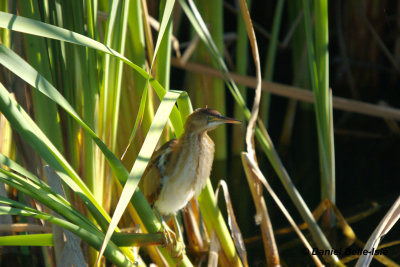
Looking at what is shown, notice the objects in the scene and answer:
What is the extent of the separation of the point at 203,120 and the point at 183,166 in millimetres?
198

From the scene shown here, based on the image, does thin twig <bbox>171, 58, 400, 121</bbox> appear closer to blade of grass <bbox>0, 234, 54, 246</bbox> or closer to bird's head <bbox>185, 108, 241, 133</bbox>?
bird's head <bbox>185, 108, 241, 133</bbox>

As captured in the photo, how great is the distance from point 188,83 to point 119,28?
5.17 ft

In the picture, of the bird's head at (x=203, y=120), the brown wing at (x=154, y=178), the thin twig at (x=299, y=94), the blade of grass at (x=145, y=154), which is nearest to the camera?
the blade of grass at (x=145, y=154)

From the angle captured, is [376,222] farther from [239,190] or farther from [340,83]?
[340,83]

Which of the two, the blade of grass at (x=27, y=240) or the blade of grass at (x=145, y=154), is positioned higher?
the blade of grass at (x=145, y=154)

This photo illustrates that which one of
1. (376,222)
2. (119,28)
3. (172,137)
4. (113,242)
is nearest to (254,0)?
(376,222)

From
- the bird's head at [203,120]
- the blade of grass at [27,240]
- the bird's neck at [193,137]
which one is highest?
the bird's head at [203,120]

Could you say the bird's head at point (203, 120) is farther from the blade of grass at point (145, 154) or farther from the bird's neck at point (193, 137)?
the blade of grass at point (145, 154)

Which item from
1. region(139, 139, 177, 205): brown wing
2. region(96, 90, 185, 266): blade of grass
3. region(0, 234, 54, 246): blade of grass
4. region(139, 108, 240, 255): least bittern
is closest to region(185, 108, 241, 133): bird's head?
region(139, 108, 240, 255): least bittern

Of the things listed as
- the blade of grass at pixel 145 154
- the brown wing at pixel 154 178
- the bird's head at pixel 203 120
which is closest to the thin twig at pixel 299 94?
the brown wing at pixel 154 178

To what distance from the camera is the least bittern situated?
1.79 metres

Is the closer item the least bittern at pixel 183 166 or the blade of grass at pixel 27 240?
the blade of grass at pixel 27 240

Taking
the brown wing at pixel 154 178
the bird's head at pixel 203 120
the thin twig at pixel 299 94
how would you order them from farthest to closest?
the thin twig at pixel 299 94
the brown wing at pixel 154 178
the bird's head at pixel 203 120

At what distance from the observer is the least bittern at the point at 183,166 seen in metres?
1.79
